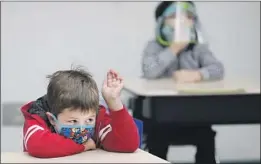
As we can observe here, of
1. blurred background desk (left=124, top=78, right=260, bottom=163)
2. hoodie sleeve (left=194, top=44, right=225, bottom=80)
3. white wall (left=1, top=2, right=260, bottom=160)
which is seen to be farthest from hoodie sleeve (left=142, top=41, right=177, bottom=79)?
white wall (left=1, top=2, right=260, bottom=160)

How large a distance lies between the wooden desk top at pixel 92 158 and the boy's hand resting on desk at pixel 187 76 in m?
1.15

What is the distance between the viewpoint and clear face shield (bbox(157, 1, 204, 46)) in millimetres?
2221

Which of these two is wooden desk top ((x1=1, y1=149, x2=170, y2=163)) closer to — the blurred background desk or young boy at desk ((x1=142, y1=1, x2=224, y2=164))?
the blurred background desk

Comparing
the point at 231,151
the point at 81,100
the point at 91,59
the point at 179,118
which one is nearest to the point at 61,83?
the point at 81,100

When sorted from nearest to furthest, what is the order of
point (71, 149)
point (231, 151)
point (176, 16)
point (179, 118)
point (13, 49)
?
point (71, 149) → point (179, 118) → point (176, 16) → point (13, 49) → point (231, 151)

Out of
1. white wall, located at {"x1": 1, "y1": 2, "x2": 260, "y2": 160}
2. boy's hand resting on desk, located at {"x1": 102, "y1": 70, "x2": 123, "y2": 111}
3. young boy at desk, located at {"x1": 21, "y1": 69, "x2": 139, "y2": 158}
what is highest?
white wall, located at {"x1": 1, "y1": 2, "x2": 260, "y2": 160}

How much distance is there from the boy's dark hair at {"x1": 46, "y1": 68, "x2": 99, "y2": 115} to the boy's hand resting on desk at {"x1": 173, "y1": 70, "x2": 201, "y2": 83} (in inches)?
42.2

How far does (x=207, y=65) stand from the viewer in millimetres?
2324

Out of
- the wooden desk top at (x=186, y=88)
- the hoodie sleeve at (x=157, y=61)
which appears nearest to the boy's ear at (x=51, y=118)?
the wooden desk top at (x=186, y=88)

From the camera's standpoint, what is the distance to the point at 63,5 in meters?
2.77

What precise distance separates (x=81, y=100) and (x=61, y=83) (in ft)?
0.24

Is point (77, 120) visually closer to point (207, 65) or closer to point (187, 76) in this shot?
point (187, 76)

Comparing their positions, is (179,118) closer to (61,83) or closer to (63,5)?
(61,83)

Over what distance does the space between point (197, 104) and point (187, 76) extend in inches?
11.4
